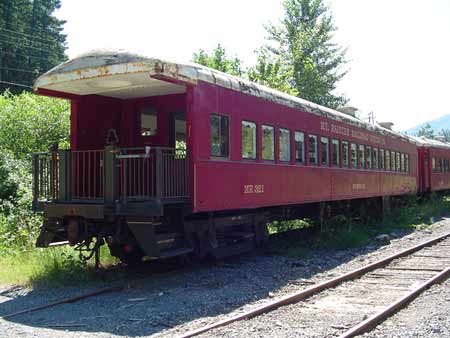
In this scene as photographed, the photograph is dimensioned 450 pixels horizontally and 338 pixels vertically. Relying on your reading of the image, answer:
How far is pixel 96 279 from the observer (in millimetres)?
8453

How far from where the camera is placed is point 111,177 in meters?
8.37

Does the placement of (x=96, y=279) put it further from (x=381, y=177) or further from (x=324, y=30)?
(x=324, y=30)

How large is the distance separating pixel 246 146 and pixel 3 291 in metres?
4.65

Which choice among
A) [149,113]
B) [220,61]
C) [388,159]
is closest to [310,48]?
[220,61]

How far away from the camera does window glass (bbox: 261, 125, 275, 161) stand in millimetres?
10281

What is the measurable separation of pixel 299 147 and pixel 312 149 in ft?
2.47

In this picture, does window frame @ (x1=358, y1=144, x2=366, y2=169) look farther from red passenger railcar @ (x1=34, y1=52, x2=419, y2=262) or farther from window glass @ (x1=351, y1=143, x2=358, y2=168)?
red passenger railcar @ (x1=34, y1=52, x2=419, y2=262)

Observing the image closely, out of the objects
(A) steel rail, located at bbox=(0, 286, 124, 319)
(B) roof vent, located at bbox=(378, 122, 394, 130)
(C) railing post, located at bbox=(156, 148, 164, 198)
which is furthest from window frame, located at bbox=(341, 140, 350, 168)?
(B) roof vent, located at bbox=(378, 122, 394, 130)

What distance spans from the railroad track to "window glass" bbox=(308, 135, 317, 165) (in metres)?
2.82

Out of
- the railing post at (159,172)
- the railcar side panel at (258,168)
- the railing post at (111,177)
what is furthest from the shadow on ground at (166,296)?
the railing post at (159,172)

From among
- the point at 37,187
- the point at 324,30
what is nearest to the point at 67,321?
the point at 37,187

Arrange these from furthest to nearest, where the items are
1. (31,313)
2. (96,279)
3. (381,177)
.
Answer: (381,177) < (96,279) < (31,313)

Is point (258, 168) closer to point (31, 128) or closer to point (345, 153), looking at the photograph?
point (345, 153)

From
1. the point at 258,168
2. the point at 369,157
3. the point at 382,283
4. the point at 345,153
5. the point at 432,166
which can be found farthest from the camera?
the point at 432,166
